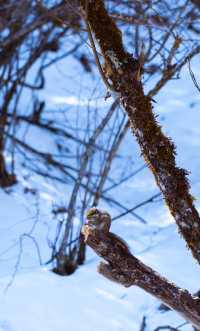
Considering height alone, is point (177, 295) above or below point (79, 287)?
below

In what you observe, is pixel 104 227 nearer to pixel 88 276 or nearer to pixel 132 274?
pixel 132 274

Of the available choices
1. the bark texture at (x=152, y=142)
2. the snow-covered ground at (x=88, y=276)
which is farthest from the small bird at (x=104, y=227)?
the snow-covered ground at (x=88, y=276)

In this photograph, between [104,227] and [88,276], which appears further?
[88,276]

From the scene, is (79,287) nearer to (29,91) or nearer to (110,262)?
(110,262)

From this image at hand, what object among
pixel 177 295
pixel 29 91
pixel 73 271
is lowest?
pixel 177 295

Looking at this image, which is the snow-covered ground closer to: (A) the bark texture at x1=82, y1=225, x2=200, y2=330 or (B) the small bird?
(A) the bark texture at x1=82, y1=225, x2=200, y2=330

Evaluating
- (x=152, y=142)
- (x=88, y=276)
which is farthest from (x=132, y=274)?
(x=88, y=276)

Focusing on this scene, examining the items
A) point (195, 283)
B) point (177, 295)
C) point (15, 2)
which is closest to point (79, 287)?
point (195, 283)
